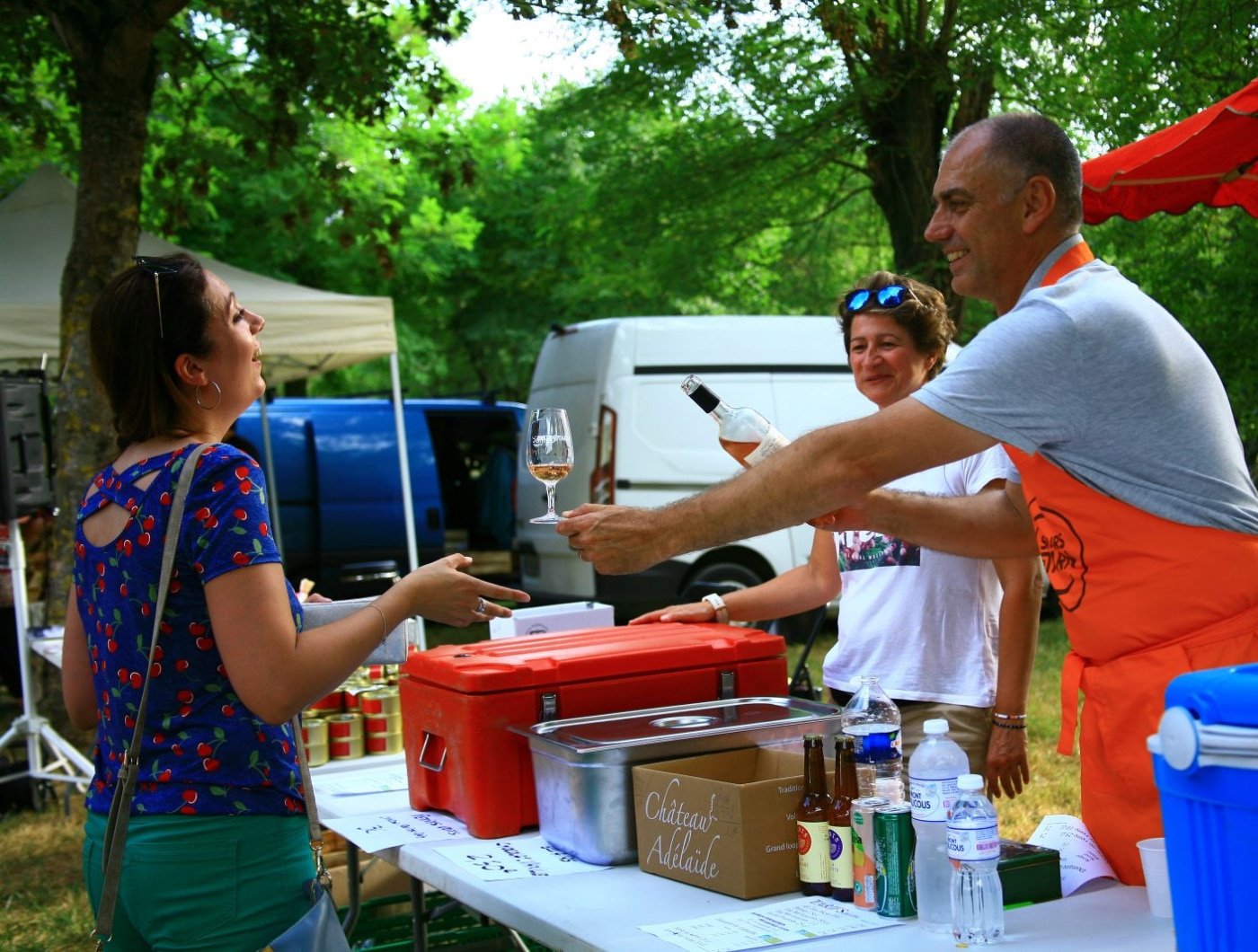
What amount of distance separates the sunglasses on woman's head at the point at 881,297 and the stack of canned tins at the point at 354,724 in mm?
A: 1624

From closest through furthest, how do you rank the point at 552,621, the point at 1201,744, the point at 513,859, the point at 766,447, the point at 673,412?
the point at 1201,744 → the point at 513,859 → the point at 766,447 → the point at 552,621 → the point at 673,412

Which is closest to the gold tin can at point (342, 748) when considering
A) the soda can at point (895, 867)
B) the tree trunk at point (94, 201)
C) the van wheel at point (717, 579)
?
the soda can at point (895, 867)

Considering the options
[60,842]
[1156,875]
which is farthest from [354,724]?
[60,842]

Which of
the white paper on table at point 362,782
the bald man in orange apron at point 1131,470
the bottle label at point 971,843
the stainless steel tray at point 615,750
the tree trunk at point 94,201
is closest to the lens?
the bottle label at point 971,843

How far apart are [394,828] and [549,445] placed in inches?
33.3

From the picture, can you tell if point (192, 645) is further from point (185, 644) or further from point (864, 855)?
point (864, 855)

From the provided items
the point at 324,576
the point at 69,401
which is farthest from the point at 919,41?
the point at 324,576

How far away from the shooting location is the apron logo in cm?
183

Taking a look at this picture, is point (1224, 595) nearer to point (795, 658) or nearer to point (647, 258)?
point (795, 658)

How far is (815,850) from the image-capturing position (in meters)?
1.93

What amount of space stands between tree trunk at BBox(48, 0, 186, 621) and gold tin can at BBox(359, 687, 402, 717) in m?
3.80

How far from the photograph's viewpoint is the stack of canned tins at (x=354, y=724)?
3422 millimetres

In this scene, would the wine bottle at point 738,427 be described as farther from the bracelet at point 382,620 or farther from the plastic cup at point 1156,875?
the plastic cup at point 1156,875

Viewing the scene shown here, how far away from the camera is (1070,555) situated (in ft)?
6.06
